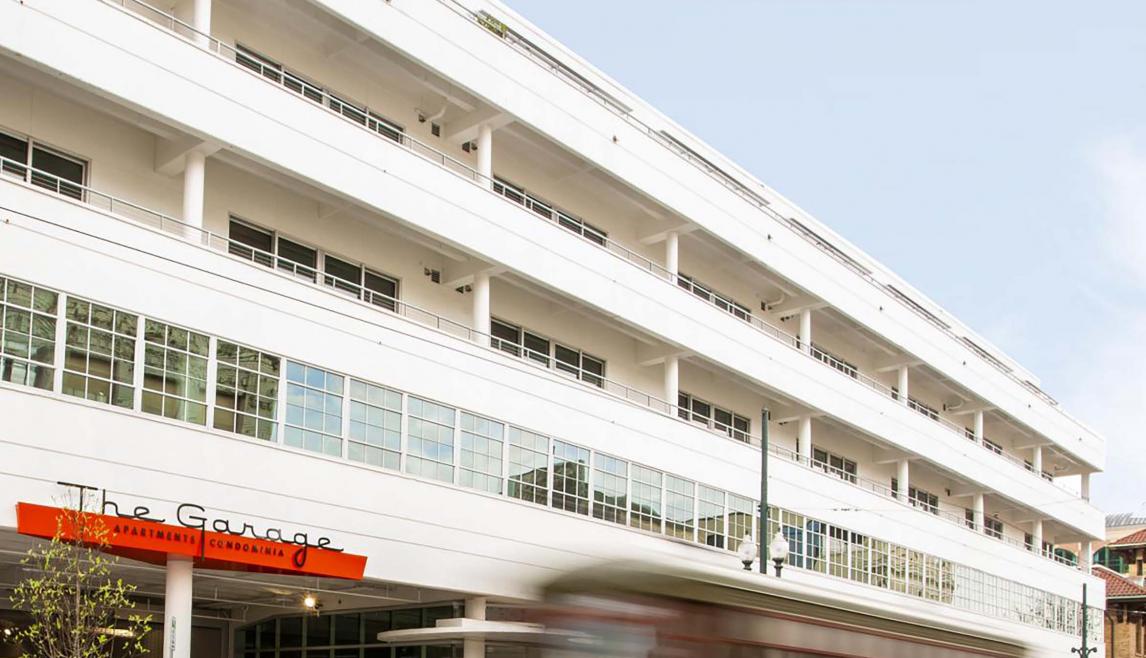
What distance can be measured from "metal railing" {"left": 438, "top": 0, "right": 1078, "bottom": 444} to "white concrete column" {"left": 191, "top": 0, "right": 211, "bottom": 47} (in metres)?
6.19

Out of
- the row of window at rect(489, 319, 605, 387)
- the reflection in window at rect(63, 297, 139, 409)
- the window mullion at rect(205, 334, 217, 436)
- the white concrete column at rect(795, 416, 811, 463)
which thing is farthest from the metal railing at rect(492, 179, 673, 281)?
the reflection in window at rect(63, 297, 139, 409)

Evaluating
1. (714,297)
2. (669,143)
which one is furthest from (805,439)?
(669,143)

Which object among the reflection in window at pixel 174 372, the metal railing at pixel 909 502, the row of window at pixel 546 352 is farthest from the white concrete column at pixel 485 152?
the metal railing at pixel 909 502

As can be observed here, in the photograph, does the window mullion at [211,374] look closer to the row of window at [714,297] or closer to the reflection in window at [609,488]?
the reflection in window at [609,488]

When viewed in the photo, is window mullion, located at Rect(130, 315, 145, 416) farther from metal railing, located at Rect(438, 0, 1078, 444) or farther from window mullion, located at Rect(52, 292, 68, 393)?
metal railing, located at Rect(438, 0, 1078, 444)

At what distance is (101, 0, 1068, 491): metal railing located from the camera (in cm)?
2653

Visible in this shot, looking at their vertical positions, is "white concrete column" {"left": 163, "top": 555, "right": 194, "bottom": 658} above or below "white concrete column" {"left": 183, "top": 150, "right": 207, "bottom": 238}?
below

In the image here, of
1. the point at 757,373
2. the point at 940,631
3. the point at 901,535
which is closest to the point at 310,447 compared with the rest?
the point at 940,631

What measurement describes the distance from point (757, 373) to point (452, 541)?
14.7 m

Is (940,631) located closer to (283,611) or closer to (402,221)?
(402,221)

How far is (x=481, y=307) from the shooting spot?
3184 cm

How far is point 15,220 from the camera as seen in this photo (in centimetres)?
2198

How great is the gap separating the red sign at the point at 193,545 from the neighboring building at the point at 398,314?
1.39ft

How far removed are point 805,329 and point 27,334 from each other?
28593 mm
